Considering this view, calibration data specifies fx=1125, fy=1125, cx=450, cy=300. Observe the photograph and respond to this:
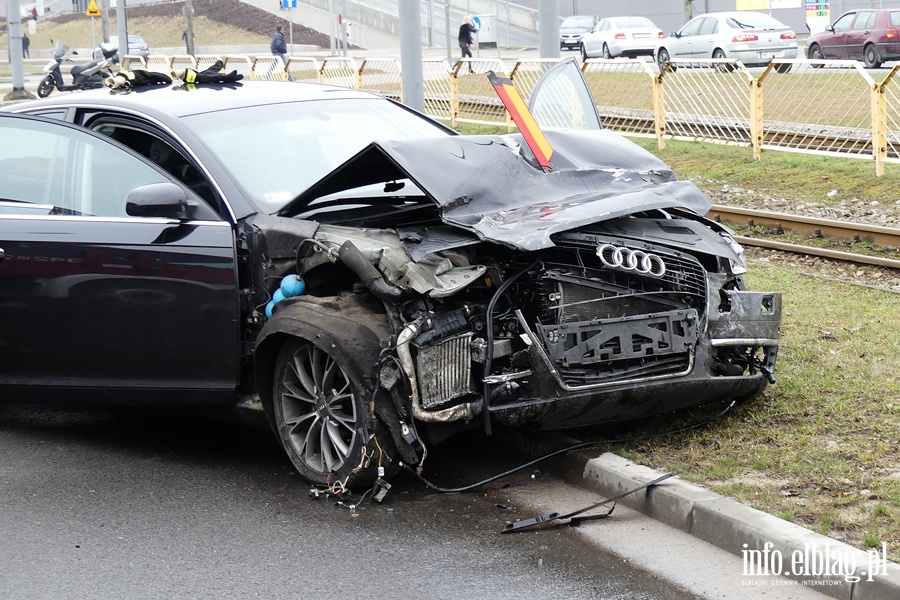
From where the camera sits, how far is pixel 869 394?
5500 millimetres

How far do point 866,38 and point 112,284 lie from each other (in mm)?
26656

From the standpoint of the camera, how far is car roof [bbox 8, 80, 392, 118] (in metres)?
5.70

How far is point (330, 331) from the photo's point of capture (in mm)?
4719

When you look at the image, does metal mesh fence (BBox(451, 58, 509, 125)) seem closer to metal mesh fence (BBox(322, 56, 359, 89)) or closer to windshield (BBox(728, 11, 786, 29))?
metal mesh fence (BBox(322, 56, 359, 89))

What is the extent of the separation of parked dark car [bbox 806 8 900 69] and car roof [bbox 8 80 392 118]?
24.2 meters

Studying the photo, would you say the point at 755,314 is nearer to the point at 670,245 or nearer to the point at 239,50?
the point at 670,245

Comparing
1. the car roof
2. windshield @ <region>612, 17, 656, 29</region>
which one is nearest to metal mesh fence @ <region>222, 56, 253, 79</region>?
windshield @ <region>612, 17, 656, 29</region>

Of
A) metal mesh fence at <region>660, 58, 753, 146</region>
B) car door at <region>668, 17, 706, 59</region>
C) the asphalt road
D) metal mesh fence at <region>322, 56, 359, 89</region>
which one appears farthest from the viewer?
car door at <region>668, 17, 706, 59</region>

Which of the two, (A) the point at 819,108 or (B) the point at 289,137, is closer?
(B) the point at 289,137

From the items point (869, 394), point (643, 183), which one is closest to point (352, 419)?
point (643, 183)

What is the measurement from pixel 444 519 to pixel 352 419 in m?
0.58

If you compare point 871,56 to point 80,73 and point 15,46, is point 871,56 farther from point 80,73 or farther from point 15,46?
Result: point 15,46

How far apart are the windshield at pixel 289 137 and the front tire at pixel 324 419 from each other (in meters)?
0.77

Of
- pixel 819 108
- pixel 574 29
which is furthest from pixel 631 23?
pixel 819 108
